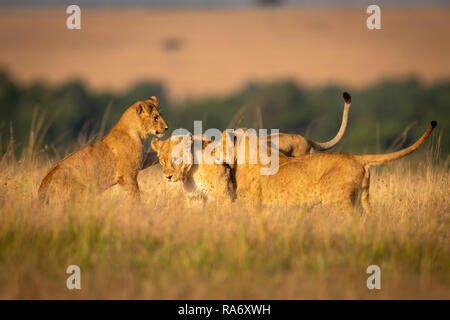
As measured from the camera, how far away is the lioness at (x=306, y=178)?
6961 mm

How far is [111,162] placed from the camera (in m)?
7.97

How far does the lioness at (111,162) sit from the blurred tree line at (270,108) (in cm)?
2599

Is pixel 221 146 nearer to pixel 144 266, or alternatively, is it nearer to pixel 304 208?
pixel 304 208

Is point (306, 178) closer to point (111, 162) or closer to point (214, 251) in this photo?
point (214, 251)

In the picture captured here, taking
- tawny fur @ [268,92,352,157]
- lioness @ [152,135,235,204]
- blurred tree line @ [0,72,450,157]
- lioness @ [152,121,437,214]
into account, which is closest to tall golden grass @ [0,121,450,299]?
lioness @ [152,121,437,214]

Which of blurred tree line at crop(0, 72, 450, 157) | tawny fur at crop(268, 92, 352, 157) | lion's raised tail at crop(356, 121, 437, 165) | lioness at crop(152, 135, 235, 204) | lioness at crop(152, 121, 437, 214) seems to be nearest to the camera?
lion's raised tail at crop(356, 121, 437, 165)

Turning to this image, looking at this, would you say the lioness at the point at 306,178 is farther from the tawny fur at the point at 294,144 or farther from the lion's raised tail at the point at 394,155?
the tawny fur at the point at 294,144

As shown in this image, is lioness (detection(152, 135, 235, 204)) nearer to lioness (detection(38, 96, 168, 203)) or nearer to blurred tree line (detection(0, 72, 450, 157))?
lioness (detection(38, 96, 168, 203))

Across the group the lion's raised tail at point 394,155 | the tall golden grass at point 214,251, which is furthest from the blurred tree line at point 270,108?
the tall golden grass at point 214,251

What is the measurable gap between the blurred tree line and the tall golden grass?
1067 inches

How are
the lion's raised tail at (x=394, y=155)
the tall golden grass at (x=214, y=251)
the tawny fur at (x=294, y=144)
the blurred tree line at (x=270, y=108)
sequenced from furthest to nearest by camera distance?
the blurred tree line at (x=270, y=108), the tawny fur at (x=294, y=144), the lion's raised tail at (x=394, y=155), the tall golden grass at (x=214, y=251)

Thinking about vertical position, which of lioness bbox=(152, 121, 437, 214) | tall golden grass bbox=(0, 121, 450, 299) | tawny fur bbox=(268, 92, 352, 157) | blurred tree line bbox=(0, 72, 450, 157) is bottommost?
tall golden grass bbox=(0, 121, 450, 299)

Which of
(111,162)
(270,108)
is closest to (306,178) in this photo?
(111,162)

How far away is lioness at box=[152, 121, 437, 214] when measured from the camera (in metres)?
6.96
